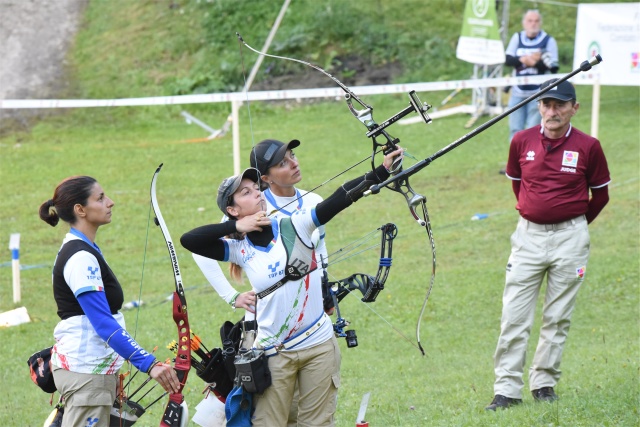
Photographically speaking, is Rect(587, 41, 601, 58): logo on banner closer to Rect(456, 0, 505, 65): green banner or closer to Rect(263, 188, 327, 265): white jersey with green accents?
Rect(456, 0, 505, 65): green banner

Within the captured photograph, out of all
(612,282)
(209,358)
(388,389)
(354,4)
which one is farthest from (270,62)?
(209,358)

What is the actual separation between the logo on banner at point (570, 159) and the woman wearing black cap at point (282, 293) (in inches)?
90.8

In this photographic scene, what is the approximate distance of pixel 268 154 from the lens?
553 centimetres

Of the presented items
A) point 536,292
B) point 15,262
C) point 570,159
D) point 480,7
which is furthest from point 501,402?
point 480,7

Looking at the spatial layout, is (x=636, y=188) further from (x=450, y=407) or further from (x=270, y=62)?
(x=270, y=62)

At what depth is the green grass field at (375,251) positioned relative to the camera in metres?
7.42

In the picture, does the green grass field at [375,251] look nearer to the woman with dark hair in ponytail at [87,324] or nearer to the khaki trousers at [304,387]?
the woman with dark hair in ponytail at [87,324]

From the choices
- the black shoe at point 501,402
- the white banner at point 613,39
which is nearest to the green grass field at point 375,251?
the black shoe at point 501,402

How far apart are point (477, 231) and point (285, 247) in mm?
8071

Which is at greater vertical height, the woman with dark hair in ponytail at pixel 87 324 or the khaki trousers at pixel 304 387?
the woman with dark hair in ponytail at pixel 87 324

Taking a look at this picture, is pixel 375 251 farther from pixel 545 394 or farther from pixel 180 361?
pixel 180 361

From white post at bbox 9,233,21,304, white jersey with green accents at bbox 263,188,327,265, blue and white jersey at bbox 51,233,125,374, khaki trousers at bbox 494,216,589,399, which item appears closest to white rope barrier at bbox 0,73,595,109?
white post at bbox 9,233,21,304

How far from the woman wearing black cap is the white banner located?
40.6 ft

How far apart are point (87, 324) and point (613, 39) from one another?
13.7 metres
